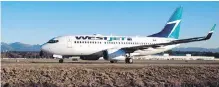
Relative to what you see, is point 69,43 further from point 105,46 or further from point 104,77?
point 104,77

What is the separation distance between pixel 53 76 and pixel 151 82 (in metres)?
7.08

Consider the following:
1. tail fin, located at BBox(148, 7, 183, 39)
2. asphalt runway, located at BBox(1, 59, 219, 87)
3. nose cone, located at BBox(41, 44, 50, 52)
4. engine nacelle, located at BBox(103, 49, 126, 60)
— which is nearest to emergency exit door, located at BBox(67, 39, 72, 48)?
nose cone, located at BBox(41, 44, 50, 52)

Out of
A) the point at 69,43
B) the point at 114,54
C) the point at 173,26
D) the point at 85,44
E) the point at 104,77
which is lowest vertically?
the point at 104,77

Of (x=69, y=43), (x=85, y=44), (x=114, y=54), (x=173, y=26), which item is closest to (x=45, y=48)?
(x=69, y=43)

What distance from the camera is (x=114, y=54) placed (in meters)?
48.5

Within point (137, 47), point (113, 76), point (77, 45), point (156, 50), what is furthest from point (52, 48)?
point (113, 76)

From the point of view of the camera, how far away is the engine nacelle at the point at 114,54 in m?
48.3

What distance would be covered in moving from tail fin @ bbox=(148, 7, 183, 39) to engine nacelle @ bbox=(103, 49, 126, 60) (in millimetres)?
10805

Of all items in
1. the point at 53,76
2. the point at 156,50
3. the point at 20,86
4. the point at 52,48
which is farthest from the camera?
the point at 156,50

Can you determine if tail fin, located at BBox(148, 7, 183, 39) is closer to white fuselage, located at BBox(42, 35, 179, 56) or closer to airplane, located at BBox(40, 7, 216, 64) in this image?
airplane, located at BBox(40, 7, 216, 64)

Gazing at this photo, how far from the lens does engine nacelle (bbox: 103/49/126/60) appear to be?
48281 mm

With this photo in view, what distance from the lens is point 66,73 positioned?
106 ft

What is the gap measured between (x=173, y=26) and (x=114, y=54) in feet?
46.6

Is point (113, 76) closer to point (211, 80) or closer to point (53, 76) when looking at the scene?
point (53, 76)
